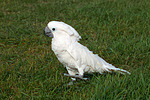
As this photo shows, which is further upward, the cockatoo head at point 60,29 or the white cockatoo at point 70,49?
the cockatoo head at point 60,29

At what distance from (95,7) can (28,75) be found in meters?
2.91

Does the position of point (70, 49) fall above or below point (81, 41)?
below

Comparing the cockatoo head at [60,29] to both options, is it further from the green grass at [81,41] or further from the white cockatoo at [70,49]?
the green grass at [81,41]

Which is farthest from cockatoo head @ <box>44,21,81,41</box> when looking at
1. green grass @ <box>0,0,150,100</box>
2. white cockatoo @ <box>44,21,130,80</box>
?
green grass @ <box>0,0,150,100</box>

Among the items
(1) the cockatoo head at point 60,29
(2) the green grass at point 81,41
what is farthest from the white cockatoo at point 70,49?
(2) the green grass at point 81,41

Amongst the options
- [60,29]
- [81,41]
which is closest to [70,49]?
[60,29]

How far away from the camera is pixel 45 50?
3.14 metres

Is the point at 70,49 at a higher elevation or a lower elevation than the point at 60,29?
lower

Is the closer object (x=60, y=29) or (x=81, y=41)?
(x=60, y=29)

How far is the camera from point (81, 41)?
347 cm

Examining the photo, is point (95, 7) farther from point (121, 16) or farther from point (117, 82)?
point (117, 82)

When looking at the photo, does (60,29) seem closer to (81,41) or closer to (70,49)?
(70,49)

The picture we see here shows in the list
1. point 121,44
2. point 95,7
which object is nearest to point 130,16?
point 95,7

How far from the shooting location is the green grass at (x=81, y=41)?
1950 mm
